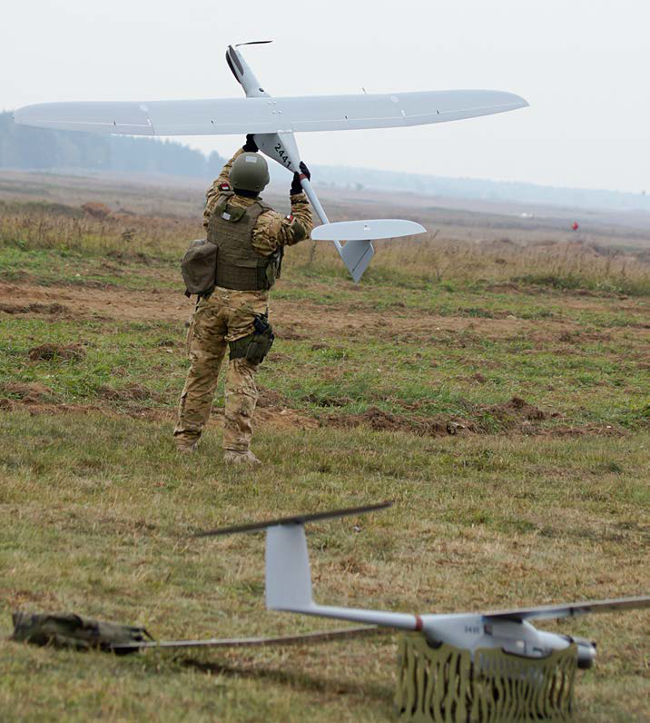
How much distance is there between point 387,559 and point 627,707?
2.19m

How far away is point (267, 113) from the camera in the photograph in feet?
32.7

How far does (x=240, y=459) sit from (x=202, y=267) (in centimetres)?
156

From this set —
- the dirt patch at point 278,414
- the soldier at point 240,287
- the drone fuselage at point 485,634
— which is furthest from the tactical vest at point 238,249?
the drone fuselage at point 485,634

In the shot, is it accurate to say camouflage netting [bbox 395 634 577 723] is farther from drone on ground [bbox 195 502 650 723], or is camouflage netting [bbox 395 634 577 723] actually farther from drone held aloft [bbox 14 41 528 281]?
drone held aloft [bbox 14 41 528 281]

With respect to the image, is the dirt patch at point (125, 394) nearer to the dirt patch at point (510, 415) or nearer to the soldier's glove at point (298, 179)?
the soldier's glove at point (298, 179)

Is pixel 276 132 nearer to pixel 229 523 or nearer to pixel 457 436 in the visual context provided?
pixel 457 436

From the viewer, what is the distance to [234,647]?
182 inches

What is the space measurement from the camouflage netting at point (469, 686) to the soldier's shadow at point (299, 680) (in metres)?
0.24

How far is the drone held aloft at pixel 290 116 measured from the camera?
880cm

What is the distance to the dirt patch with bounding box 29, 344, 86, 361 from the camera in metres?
12.2

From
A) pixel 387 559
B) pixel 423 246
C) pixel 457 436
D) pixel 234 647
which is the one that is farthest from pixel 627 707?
pixel 423 246

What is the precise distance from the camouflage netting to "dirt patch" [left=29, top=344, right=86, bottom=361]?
8.76 meters

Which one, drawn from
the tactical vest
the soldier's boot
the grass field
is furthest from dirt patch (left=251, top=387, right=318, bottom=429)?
the tactical vest

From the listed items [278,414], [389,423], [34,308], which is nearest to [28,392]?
[278,414]
